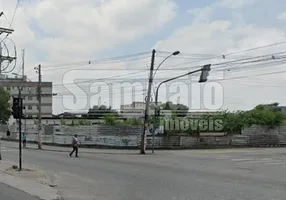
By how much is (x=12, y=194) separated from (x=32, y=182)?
3640 mm

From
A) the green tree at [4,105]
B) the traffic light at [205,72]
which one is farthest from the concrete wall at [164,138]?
the green tree at [4,105]

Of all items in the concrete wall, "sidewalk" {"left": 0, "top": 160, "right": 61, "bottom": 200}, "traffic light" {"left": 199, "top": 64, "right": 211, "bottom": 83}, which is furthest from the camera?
the concrete wall

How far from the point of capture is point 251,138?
5238 centimetres

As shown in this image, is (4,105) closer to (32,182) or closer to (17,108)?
(17,108)

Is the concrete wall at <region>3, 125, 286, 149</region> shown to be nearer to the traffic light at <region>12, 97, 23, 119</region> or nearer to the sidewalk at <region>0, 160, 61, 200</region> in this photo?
the traffic light at <region>12, 97, 23, 119</region>

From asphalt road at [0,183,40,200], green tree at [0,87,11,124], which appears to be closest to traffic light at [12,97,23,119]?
asphalt road at [0,183,40,200]

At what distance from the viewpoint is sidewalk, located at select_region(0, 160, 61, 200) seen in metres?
13.9

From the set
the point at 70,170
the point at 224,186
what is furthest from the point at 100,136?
the point at 224,186

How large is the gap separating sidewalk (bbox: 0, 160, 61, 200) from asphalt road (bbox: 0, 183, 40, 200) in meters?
0.27

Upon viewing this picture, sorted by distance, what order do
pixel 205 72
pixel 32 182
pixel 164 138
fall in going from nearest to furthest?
pixel 32 182 → pixel 205 72 → pixel 164 138

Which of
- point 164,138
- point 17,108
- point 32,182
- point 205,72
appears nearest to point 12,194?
point 32,182

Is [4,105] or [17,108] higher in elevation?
[4,105]

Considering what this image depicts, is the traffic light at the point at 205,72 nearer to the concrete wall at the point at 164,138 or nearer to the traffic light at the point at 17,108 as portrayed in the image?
the traffic light at the point at 17,108

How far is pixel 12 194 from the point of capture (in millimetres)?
13445
